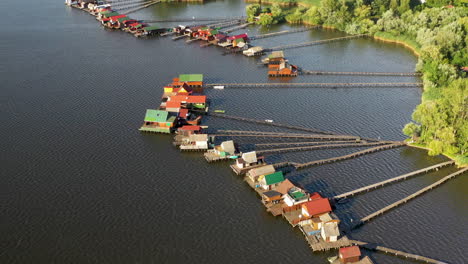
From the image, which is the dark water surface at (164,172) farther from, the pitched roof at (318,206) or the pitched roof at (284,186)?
the pitched roof at (284,186)

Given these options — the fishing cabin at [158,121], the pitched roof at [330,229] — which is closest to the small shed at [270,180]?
the pitched roof at [330,229]

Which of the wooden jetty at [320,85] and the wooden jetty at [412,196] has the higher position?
the wooden jetty at [320,85]

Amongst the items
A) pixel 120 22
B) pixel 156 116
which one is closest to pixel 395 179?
pixel 156 116

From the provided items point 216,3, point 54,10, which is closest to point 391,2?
point 216,3

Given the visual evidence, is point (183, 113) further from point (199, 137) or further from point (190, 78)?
point (190, 78)

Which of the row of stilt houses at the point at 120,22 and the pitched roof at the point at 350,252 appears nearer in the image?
the pitched roof at the point at 350,252

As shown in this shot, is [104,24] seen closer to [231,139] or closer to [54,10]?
[54,10]
